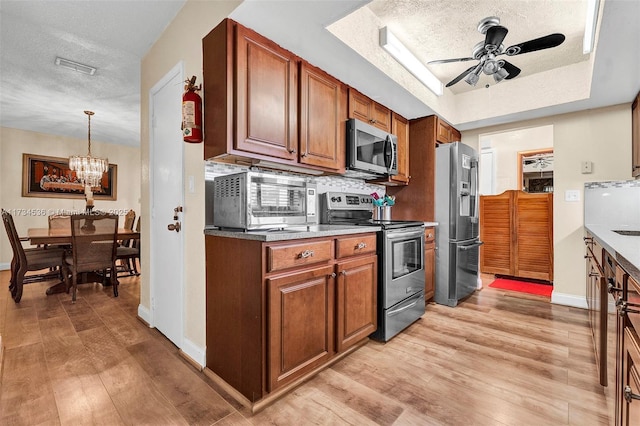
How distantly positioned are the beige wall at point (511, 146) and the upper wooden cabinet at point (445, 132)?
3.98 feet

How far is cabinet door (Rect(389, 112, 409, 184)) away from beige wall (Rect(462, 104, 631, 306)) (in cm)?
166

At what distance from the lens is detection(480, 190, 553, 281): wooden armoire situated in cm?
420

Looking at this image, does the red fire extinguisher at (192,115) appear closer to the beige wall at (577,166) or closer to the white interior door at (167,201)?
the white interior door at (167,201)

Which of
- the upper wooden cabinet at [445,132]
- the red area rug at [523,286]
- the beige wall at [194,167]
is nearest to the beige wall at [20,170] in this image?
the beige wall at [194,167]

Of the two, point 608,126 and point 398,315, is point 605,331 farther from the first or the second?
point 608,126

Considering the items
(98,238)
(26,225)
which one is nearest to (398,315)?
(98,238)

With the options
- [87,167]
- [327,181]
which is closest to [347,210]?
[327,181]

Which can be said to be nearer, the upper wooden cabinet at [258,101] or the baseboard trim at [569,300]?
the upper wooden cabinet at [258,101]

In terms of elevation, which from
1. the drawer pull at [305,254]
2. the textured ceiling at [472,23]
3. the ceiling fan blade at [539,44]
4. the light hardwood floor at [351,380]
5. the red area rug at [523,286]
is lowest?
the red area rug at [523,286]

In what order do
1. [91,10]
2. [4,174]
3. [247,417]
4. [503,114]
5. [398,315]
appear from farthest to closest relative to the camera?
[4,174] < [503,114] < [398,315] < [91,10] < [247,417]

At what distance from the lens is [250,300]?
1511mm

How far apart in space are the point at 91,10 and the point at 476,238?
4.27 metres

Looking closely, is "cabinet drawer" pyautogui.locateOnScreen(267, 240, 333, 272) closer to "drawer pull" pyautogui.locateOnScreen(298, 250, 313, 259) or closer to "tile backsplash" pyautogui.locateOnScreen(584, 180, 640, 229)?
"drawer pull" pyautogui.locateOnScreen(298, 250, 313, 259)

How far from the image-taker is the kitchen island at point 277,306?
Answer: 1.48 metres
